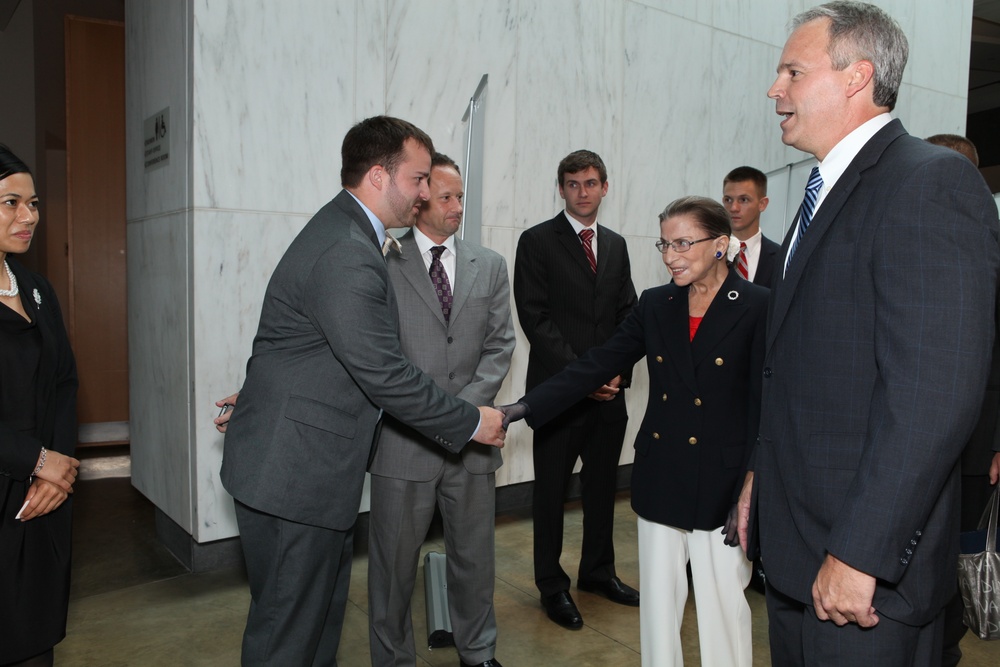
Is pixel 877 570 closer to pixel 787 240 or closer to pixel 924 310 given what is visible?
pixel 924 310

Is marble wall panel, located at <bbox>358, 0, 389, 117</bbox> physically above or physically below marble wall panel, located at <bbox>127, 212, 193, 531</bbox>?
above

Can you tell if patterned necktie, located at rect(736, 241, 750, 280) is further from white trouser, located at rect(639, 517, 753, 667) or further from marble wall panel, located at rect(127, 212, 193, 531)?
marble wall panel, located at rect(127, 212, 193, 531)

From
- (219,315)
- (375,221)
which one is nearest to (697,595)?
(375,221)

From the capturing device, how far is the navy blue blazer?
241 centimetres

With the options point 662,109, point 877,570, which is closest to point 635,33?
point 662,109

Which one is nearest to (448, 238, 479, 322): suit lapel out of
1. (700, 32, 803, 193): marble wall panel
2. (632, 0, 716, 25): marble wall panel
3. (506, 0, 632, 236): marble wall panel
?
(506, 0, 632, 236): marble wall panel

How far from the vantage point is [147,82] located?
4.25m

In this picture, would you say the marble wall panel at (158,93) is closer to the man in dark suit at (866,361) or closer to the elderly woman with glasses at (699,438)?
the elderly woman with glasses at (699,438)

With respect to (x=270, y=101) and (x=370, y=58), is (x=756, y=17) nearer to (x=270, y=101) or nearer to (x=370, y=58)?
(x=370, y=58)

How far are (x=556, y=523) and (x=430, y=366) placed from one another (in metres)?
1.15

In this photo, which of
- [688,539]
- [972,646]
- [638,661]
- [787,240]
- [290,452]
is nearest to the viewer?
[787,240]

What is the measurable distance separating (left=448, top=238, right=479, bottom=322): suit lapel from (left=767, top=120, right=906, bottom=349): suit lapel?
4.89ft

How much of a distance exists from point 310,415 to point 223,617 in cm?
178

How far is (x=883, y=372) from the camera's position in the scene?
53.6 inches
